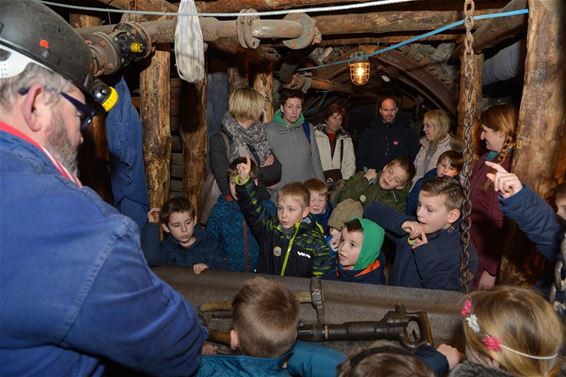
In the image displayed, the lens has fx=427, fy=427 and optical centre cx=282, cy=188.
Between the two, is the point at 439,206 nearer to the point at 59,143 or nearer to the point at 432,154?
the point at 432,154

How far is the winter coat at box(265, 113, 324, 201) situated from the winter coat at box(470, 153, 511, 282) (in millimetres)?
1695

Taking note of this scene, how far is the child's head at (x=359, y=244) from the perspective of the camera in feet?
10.1

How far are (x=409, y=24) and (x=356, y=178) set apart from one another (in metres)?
2.00

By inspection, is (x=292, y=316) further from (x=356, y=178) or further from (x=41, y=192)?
(x=356, y=178)

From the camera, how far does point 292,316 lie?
1843mm

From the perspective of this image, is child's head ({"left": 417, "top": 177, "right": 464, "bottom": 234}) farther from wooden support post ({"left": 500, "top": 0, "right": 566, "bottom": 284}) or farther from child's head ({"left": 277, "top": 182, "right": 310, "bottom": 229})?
child's head ({"left": 277, "top": 182, "right": 310, "bottom": 229})

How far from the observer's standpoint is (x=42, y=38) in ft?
3.97

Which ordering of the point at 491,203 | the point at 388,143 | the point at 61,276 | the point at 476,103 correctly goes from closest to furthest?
the point at 61,276 → the point at 491,203 → the point at 476,103 → the point at 388,143

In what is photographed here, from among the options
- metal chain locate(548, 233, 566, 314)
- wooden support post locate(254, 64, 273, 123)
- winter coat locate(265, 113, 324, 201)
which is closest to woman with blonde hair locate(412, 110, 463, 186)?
winter coat locate(265, 113, 324, 201)

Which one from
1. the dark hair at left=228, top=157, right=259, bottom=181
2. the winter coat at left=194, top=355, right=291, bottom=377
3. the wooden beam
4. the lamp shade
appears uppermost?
the wooden beam

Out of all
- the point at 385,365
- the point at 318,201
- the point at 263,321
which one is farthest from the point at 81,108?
the point at 318,201

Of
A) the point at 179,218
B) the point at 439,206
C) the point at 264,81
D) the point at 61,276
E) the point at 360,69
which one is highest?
the point at 360,69

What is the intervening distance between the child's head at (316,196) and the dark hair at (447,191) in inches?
43.6

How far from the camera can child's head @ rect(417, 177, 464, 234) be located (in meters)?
2.89
